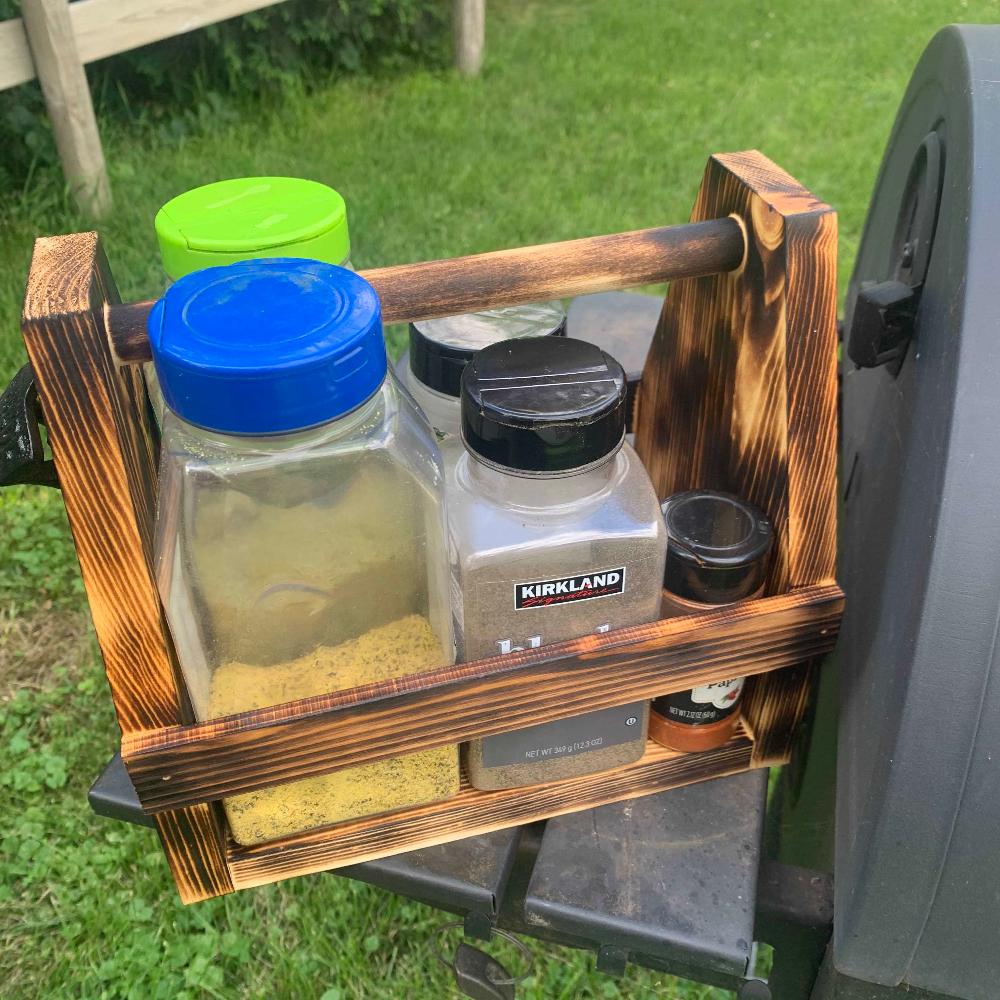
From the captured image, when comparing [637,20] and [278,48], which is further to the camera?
[637,20]

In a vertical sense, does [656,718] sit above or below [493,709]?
below

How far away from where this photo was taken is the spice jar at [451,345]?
78cm

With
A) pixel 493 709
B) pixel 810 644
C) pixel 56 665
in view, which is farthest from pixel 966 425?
pixel 56 665

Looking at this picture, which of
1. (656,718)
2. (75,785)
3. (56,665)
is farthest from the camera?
(56,665)

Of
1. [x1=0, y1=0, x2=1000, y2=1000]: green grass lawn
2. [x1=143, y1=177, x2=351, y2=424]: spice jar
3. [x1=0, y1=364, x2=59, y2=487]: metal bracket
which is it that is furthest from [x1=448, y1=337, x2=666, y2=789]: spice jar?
[x1=0, y1=0, x2=1000, y2=1000]: green grass lawn

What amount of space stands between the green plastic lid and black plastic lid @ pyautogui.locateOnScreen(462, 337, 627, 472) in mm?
157

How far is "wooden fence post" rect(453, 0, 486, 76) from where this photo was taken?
3.38 m

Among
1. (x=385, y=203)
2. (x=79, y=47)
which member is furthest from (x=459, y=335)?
(x=79, y=47)

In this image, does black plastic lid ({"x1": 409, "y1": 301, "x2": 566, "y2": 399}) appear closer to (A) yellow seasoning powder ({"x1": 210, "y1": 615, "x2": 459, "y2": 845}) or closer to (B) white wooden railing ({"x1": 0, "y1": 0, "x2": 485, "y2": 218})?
(A) yellow seasoning powder ({"x1": 210, "y1": 615, "x2": 459, "y2": 845})

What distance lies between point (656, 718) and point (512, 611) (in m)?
0.19

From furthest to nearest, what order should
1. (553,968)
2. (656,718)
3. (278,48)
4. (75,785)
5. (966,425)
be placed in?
(278,48) < (75,785) < (553,968) < (656,718) < (966,425)

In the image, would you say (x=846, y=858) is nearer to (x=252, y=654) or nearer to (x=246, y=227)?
(x=252, y=654)

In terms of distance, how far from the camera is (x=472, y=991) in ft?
2.70

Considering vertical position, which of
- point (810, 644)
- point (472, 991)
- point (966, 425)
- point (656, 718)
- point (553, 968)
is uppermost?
point (966, 425)
